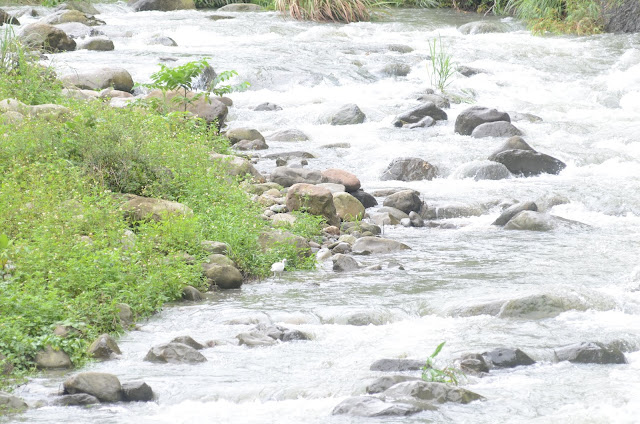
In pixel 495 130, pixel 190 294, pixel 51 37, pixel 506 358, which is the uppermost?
pixel 51 37

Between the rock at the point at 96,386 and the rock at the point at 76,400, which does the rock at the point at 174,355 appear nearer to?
the rock at the point at 96,386

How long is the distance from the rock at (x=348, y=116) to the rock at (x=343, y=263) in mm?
5360

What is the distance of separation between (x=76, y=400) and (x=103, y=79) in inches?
335

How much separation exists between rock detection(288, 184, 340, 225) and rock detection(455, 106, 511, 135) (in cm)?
397

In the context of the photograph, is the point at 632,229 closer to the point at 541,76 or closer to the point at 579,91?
the point at 579,91

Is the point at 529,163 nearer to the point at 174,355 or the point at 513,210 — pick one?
the point at 513,210

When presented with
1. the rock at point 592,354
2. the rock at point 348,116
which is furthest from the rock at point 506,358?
the rock at point 348,116

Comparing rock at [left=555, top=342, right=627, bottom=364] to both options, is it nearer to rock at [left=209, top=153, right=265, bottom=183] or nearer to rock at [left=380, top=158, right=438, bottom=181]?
rock at [left=209, top=153, right=265, bottom=183]

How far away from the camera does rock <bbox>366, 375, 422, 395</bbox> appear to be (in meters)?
4.39

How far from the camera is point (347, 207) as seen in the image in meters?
8.59

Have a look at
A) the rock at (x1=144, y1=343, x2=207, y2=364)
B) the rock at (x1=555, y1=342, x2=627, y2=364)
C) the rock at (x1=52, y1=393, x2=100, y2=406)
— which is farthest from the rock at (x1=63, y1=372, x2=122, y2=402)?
the rock at (x1=555, y1=342, x2=627, y2=364)

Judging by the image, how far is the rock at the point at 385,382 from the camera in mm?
4391

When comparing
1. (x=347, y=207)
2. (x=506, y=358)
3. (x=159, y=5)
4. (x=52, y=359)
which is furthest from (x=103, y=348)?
(x=159, y=5)

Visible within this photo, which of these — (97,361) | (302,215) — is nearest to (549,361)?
(97,361)
